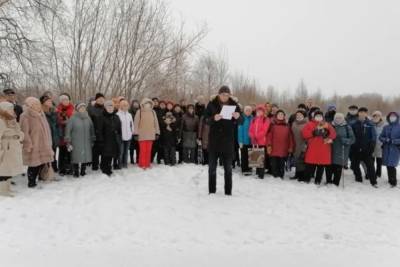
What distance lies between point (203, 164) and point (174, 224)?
4167 millimetres

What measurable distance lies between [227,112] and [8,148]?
396 cm

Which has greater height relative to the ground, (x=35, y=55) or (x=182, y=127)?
(x=35, y=55)

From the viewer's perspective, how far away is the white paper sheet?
23.2 feet

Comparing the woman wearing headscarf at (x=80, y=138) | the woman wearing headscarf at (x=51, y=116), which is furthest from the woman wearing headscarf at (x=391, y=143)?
the woman wearing headscarf at (x=51, y=116)

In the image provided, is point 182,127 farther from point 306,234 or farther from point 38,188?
point 306,234

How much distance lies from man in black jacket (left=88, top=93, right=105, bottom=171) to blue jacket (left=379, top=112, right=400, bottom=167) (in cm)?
654

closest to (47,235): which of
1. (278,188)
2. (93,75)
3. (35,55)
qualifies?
(278,188)

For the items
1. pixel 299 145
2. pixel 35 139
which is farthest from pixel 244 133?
pixel 35 139

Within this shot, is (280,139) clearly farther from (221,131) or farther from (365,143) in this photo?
(221,131)

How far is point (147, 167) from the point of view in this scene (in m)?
9.41

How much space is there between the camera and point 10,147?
7.00 m

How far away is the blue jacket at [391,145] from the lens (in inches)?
356

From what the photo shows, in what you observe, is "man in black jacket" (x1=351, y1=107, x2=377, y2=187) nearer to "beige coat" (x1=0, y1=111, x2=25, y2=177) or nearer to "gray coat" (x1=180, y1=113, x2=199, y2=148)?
"gray coat" (x1=180, y1=113, x2=199, y2=148)

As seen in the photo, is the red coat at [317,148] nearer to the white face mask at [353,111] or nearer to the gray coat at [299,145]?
the gray coat at [299,145]
